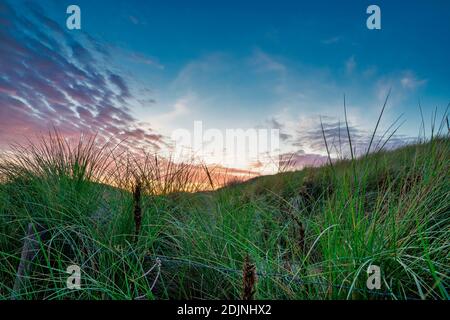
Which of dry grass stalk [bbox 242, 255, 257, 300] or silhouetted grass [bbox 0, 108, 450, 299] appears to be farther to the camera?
silhouetted grass [bbox 0, 108, 450, 299]

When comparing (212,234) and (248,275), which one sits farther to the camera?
(212,234)

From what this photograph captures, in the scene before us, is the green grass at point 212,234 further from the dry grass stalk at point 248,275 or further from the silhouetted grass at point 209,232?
the dry grass stalk at point 248,275

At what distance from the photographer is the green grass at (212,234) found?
198 cm

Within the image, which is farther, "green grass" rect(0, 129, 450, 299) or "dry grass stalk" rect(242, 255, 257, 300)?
"green grass" rect(0, 129, 450, 299)

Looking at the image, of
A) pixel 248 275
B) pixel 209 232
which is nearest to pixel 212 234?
pixel 209 232

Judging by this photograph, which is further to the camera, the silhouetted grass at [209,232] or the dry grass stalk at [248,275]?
the silhouetted grass at [209,232]

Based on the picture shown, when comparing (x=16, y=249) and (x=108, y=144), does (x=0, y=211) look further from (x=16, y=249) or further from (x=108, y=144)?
(x=108, y=144)

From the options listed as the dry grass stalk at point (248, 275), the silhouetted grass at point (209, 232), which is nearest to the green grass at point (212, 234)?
the silhouetted grass at point (209, 232)

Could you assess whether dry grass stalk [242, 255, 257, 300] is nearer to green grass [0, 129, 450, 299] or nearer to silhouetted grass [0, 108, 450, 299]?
silhouetted grass [0, 108, 450, 299]

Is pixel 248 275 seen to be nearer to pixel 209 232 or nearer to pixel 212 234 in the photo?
pixel 212 234

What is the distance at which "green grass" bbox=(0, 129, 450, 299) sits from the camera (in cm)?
198

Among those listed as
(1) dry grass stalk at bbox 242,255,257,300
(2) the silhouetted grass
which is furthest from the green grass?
(1) dry grass stalk at bbox 242,255,257,300

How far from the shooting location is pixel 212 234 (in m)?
2.79
